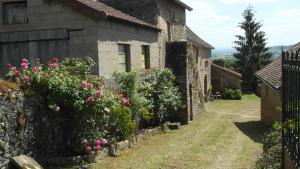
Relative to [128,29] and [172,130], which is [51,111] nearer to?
[128,29]

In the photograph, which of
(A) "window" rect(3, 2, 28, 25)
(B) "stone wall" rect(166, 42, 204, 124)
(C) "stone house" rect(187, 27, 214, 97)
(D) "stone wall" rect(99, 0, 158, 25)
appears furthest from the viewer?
(C) "stone house" rect(187, 27, 214, 97)

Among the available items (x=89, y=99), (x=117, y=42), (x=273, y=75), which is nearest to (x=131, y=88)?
(x=117, y=42)

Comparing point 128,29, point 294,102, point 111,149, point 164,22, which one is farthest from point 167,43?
point 294,102

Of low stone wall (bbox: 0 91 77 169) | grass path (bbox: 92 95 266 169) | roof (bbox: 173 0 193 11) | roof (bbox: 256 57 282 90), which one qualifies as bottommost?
grass path (bbox: 92 95 266 169)

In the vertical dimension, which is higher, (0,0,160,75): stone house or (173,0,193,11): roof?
(173,0,193,11): roof

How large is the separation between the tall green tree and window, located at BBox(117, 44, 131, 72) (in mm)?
34051

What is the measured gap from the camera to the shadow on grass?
17734 mm

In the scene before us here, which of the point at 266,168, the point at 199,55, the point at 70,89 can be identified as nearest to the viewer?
the point at 266,168

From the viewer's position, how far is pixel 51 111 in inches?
431

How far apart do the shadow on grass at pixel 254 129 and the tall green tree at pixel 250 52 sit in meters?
26.7

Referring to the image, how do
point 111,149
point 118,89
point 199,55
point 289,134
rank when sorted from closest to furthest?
1. point 289,134
2. point 111,149
3. point 118,89
4. point 199,55

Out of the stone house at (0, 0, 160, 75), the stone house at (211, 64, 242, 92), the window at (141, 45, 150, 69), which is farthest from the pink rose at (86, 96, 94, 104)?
the stone house at (211, 64, 242, 92)

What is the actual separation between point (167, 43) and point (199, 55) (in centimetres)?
1685

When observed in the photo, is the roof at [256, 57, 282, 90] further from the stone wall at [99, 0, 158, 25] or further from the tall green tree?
the tall green tree
